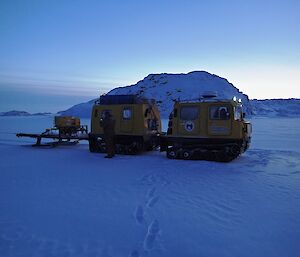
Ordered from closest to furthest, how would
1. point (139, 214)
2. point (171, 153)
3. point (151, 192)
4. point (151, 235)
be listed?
1. point (151, 235)
2. point (139, 214)
3. point (151, 192)
4. point (171, 153)

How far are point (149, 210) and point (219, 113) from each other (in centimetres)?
618

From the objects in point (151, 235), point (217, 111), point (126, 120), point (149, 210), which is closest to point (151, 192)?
point (149, 210)

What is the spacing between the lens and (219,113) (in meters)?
11.2

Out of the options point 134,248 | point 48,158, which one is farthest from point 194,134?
point 134,248

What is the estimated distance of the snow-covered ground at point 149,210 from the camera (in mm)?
4355

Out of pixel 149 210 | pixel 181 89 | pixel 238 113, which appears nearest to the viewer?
pixel 149 210

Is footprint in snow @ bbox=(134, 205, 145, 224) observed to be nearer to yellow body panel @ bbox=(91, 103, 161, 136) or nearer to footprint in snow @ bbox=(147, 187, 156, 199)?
footprint in snow @ bbox=(147, 187, 156, 199)

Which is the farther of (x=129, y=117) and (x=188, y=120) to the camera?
(x=129, y=117)

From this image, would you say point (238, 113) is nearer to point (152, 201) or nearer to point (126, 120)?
point (126, 120)

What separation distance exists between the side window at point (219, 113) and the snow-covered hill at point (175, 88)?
4970 cm

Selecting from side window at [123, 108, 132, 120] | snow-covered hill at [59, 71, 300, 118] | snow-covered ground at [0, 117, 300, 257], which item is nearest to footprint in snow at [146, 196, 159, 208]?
snow-covered ground at [0, 117, 300, 257]

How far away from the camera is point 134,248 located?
4.29 metres

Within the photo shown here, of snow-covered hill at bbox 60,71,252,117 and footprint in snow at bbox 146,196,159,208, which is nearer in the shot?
footprint in snow at bbox 146,196,159,208

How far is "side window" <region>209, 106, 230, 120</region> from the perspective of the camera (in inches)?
437
